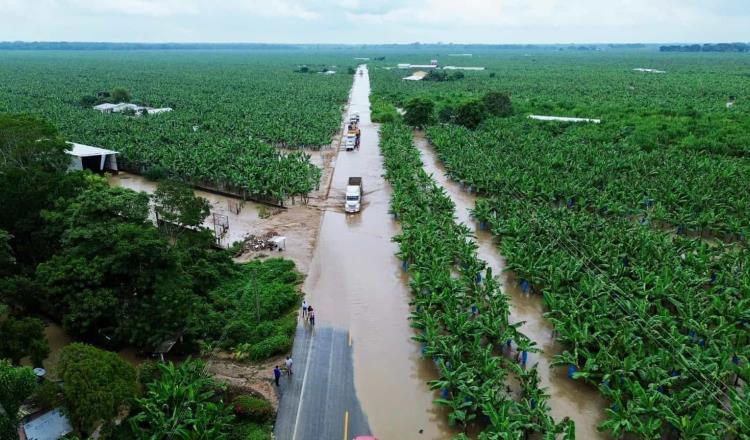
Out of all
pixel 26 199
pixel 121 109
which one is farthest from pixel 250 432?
pixel 121 109

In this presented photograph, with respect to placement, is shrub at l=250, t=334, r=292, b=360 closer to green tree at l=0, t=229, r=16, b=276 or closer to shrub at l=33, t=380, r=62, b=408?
shrub at l=33, t=380, r=62, b=408

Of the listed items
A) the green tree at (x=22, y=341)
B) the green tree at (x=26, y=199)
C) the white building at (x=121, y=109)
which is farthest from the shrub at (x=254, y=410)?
the white building at (x=121, y=109)

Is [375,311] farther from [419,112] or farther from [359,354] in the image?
[419,112]

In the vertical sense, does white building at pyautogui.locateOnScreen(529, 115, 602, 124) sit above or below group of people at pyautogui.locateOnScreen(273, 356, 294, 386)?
above

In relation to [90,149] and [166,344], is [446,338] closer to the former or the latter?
[166,344]

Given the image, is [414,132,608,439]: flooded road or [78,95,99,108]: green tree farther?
[78,95,99,108]: green tree

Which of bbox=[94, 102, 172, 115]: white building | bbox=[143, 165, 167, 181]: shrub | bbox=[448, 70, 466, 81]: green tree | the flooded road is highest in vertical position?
bbox=[448, 70, 466, 81]: green tree

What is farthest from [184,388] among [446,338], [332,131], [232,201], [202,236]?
[332,131]

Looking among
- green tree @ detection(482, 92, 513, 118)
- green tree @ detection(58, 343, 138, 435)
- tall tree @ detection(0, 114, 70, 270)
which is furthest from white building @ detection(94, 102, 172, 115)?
green tree @ detection(58, 343, 138, 435)
